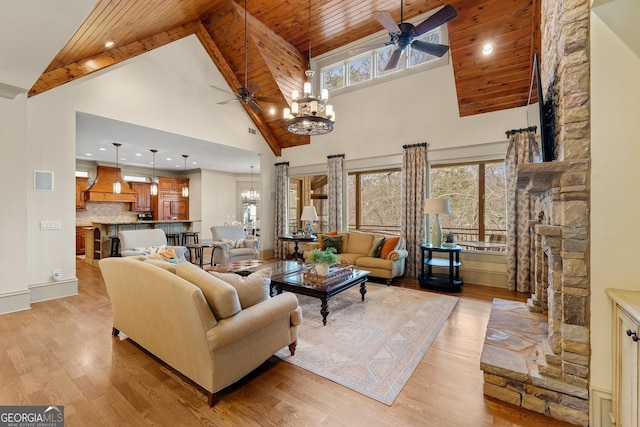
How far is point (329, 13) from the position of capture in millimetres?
5609

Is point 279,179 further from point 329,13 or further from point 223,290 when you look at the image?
point 223,290

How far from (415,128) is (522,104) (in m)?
1.86

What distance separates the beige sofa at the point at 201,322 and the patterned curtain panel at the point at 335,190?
14.8ft

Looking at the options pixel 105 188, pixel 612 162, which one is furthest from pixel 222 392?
pixel 105 188

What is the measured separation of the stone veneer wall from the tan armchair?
5572mm

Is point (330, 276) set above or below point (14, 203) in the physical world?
below

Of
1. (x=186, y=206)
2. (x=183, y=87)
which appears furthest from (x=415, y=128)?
(x=186, y=206)

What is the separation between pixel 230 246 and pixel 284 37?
5136 mm

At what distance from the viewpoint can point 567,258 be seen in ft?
6.38

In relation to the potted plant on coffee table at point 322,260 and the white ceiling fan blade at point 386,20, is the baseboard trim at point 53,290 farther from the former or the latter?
the white ceiling fan blade at point 386,20

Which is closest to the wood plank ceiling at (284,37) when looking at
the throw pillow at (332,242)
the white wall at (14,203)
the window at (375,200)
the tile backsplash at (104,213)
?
the white wall at (14,203)

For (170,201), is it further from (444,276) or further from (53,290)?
(444,276)

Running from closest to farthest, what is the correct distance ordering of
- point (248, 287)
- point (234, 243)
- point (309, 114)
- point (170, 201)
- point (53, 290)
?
point (248, 287)
point (309, 114)
point (53, 290)
point (234, 243)
point (170, 201)

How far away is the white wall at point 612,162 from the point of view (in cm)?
177
